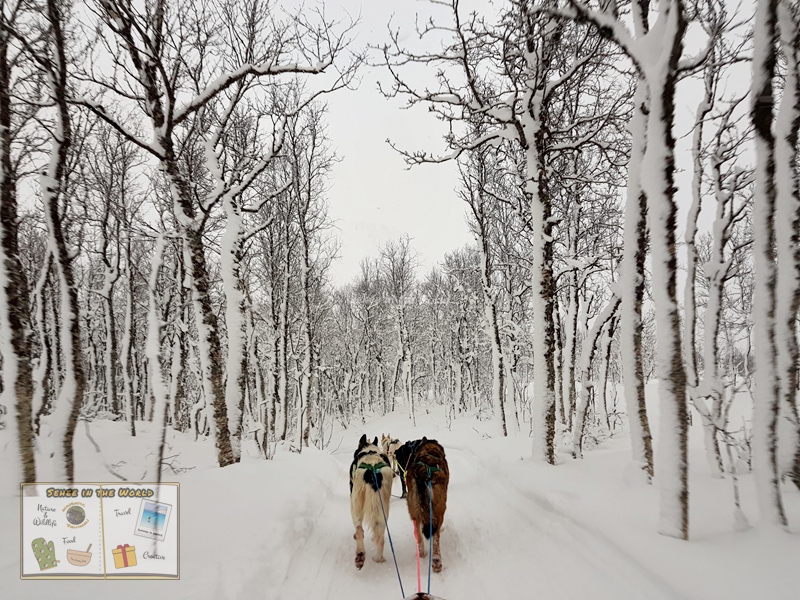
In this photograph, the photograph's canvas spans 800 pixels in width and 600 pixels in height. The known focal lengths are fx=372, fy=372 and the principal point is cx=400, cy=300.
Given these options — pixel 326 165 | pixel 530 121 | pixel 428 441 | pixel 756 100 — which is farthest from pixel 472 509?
pixel 326 165

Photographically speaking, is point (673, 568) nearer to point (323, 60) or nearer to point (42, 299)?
point (323, 60)

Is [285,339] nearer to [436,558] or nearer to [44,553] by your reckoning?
[44,553]

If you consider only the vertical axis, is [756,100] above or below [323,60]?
below

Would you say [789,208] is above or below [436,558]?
above

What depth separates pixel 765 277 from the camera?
3447 millimetres

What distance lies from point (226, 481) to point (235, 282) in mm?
3925

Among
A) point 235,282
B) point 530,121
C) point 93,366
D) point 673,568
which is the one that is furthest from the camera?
point 93,366

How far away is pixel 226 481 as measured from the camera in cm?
564

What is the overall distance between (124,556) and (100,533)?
1.02ft

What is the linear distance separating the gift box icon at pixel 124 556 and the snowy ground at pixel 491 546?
223mm

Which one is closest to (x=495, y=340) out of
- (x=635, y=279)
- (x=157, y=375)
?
(x=635, y=279)

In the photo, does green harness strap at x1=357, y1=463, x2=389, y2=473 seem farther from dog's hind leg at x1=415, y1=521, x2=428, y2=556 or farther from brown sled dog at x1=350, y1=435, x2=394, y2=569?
dog's hind leg at x1=415, y1=521, x2=428, y2=556

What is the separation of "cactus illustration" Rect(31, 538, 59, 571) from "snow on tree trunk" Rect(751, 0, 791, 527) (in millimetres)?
5976

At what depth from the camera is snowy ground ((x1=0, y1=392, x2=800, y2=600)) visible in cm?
287
